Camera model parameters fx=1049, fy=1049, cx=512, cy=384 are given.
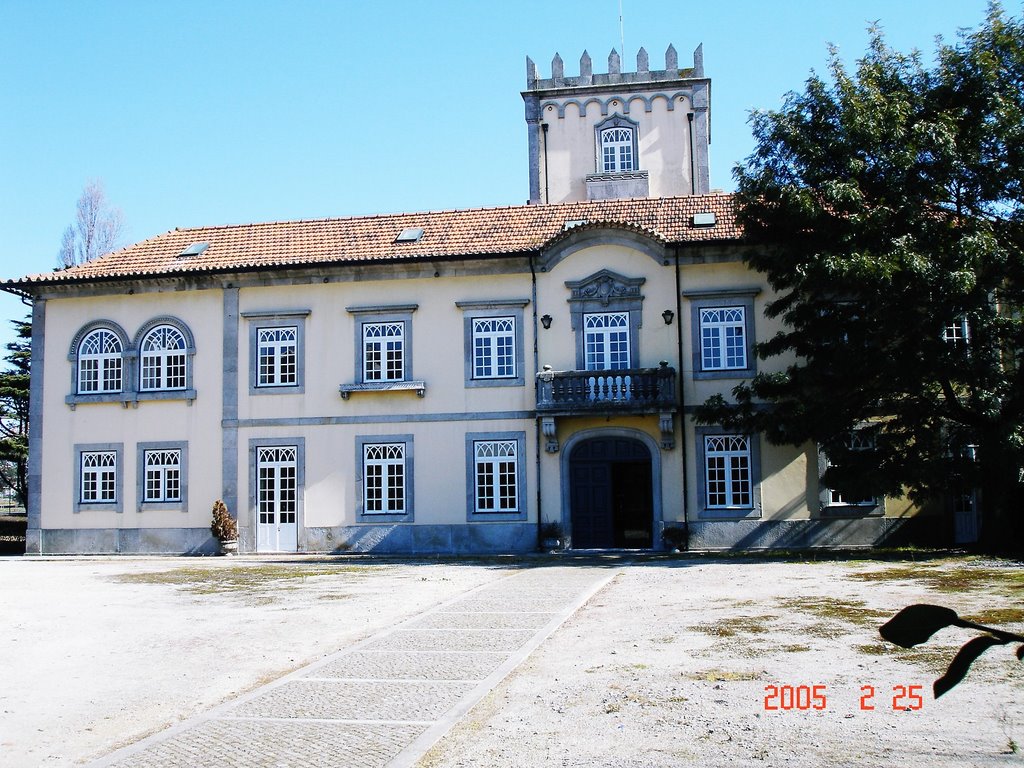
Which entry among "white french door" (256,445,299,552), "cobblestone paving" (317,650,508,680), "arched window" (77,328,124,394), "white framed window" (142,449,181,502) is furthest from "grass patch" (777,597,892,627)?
"arched window" (77,328,124,394)

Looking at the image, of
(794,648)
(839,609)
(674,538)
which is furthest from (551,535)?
(794,648)

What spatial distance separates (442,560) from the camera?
73.8 ft

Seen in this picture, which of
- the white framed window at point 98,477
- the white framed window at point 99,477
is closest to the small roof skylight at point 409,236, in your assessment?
the white framed window at point 98,477

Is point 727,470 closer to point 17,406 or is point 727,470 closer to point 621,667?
point 621,667

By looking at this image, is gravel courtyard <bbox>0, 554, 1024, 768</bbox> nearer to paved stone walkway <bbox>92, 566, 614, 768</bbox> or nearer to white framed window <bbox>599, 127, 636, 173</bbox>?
paved stone walkway <bbox>92, 566, 614, 768</bbox>

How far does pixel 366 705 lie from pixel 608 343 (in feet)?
57.7

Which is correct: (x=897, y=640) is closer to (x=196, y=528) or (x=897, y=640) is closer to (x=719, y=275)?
(x=719, y=275)

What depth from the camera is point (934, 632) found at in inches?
51.9

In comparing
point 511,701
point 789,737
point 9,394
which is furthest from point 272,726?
Answer: point 9,394

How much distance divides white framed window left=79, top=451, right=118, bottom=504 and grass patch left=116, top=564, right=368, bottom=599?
19.4ft

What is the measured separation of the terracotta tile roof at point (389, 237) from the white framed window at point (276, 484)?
14.9ft

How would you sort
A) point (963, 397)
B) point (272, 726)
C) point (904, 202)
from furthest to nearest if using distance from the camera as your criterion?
point (963, 397) → point (904, 202) → point (272, 726)

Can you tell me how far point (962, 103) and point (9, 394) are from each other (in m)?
30.7

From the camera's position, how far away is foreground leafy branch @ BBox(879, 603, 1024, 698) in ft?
4.32
